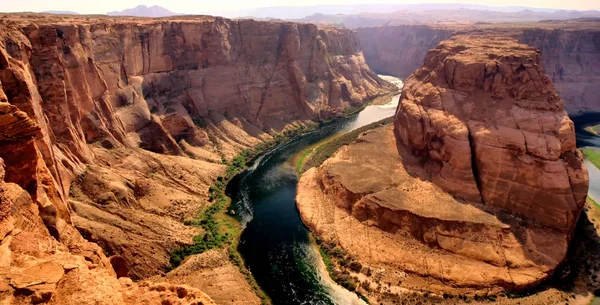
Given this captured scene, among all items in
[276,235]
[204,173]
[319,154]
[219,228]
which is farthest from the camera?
[319,154]

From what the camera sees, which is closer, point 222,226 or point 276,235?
point 276,235

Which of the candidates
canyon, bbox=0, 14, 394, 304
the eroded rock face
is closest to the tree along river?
canyon, bbox=0, 14, 394, 304

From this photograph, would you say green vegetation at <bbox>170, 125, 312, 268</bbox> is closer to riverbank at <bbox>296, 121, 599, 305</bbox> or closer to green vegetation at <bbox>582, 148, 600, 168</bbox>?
riverbank at <bbox>296, 121, 599, 305</bbox>

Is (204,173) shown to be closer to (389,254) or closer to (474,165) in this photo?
(389,254)

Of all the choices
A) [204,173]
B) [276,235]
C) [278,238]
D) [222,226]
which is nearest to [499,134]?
[278,238]

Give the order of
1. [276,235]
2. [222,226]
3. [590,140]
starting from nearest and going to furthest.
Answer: [276,235], [222,226], [590,140]

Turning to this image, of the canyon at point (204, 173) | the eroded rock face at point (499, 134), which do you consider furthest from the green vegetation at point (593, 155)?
the canyon at point (204, 173)

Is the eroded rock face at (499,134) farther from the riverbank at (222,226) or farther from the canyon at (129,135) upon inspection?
the canyon at (129,135)
